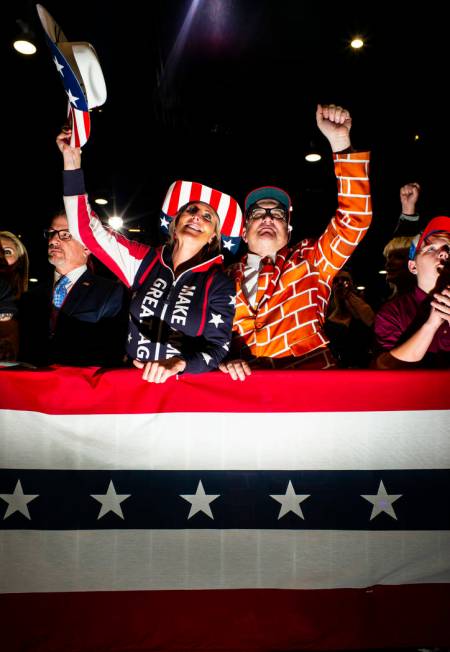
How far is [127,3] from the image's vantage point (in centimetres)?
472

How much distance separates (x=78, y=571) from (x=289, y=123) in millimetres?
6359

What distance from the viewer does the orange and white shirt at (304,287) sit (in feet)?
8.91

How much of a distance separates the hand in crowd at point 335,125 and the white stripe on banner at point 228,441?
1590mm

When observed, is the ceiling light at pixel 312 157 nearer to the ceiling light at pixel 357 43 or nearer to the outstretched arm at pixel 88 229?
the ceiling light at pixel 357 43

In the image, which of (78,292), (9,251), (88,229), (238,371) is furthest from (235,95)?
(238,371)

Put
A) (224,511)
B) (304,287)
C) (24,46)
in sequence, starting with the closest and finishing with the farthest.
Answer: (224,511) → (304,287) → (24,46)

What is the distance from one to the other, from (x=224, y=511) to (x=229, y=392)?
50cm

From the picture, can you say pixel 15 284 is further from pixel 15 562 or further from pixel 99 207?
pixel 99 207

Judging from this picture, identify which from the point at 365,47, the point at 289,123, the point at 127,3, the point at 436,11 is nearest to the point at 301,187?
the point at 289,123

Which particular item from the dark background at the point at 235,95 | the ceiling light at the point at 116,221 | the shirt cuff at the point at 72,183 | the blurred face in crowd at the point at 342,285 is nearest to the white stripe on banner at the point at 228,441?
the shirt cuff at the point at 72,183

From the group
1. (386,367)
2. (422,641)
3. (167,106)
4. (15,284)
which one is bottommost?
(422,641)

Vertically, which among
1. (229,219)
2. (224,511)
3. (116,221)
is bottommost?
(224,511)

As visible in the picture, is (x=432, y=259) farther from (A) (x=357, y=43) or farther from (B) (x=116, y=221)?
(B) (x=116, y=221)

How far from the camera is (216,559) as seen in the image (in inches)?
76.5
